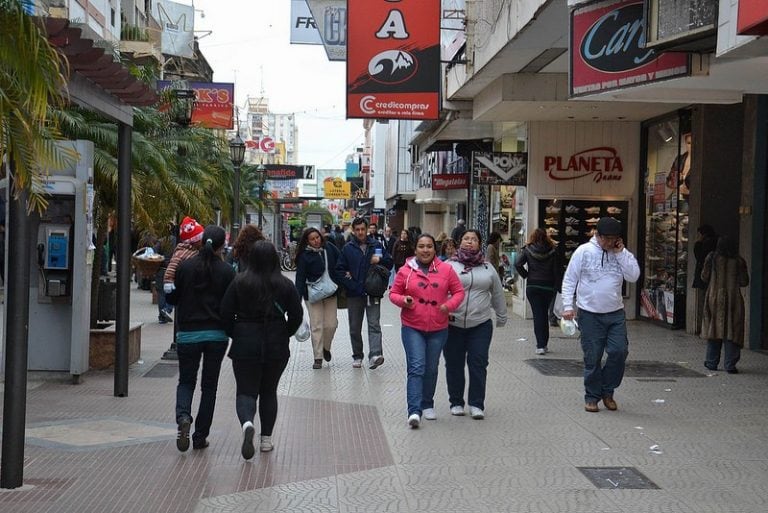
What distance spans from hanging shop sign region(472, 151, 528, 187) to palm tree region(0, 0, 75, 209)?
15.1 metres

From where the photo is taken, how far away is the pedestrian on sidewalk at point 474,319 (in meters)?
9.16

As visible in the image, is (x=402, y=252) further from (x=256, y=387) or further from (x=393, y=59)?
(x=256, y=387)

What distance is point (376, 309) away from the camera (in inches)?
496

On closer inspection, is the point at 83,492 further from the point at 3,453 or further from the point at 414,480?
the point at 414,480

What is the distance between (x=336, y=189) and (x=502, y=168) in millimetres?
81348

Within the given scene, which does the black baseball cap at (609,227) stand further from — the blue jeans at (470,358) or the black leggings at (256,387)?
the black leggings at (256,387)

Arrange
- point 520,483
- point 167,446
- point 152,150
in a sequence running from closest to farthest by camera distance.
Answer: point 520,483, point 167,446, point 152,150

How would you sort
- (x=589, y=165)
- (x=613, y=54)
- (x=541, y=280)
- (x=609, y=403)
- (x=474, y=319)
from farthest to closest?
(x=589, y=165) < (x=541, y=280) < (x=613, y=54) < (x=609, y=403) < (x=474, y=319)

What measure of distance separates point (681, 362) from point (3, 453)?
9.26 meters

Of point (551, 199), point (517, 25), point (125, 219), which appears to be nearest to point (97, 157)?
point (125, 219)

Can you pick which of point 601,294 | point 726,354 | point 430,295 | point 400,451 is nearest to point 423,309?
point 430,295

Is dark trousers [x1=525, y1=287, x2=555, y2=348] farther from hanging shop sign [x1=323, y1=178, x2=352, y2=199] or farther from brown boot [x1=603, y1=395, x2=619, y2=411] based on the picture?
hanging shop sign [x1=323, y1=178, x2=352, y2=199]

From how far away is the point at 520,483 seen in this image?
6996 millimetres

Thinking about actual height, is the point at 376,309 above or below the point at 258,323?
below
